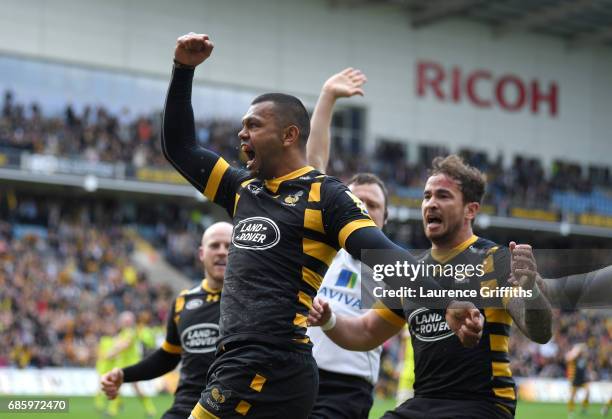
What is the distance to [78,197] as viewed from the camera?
35.3m

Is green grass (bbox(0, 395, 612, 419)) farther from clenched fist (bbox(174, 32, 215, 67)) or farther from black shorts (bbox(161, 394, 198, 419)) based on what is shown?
clenched fist (bbox(174, 32, 215, 67))

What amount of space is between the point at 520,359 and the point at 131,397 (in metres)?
12.5

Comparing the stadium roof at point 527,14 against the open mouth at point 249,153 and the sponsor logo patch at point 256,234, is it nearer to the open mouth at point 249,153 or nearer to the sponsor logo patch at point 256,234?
the open mouth at point 249,153

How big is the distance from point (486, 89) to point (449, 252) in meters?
41.7

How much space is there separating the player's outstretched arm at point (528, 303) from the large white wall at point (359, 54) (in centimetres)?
3267

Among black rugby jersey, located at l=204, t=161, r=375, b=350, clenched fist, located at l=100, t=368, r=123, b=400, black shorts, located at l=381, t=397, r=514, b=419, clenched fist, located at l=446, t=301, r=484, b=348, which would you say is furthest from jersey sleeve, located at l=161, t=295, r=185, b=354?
clenched fist, located at l=446, t=301, r=484, b=348

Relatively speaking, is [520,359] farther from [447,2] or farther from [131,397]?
[447,2]

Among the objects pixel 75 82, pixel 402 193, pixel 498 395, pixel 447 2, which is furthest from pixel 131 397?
pixel 447 2

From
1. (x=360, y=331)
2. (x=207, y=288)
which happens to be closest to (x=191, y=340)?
(x=207, y=288)

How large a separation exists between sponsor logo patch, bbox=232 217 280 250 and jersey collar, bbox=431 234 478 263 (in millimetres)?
1269

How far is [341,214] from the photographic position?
4.15 m

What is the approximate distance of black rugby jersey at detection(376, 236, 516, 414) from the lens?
16.2 feet

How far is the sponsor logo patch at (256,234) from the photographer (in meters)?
4.26

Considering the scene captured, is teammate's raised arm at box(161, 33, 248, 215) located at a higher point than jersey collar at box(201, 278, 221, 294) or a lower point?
higher
